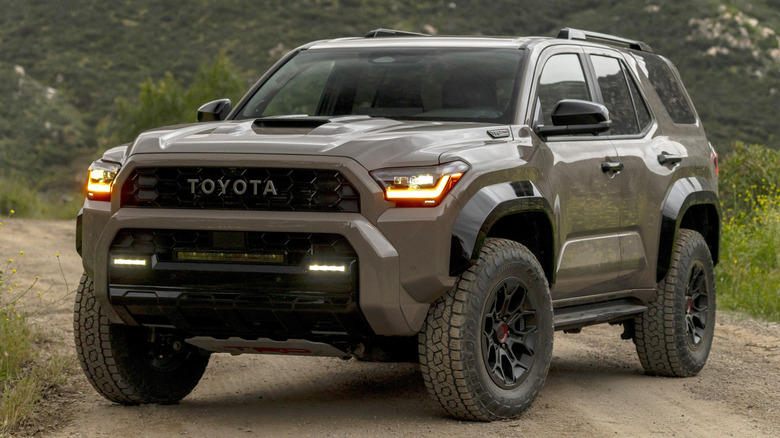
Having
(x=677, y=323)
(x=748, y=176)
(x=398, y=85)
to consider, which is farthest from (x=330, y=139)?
(x=748, y=176)

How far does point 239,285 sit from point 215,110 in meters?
2.07

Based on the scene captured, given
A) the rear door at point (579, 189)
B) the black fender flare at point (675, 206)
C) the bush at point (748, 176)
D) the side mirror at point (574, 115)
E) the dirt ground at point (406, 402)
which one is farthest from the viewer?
the bush at point (748, 176)

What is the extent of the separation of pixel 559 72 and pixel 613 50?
0.94 metres

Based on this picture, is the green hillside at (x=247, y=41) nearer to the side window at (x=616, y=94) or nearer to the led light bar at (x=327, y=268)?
the side window at (x=616, y=94)

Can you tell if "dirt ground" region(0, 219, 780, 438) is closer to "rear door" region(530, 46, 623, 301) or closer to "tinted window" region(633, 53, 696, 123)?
"rear door" region(530, 46, 623, 301)

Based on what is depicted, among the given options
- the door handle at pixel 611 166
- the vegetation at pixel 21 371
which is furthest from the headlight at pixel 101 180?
the door handle at pixel 611 166

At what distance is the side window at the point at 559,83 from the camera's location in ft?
22.6

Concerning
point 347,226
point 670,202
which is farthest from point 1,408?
point 670,202

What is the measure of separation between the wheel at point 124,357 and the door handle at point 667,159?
317 centimetres

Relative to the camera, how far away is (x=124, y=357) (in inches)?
249

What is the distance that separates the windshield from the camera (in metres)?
6.73

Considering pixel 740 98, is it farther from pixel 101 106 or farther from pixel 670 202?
pixel 670 202

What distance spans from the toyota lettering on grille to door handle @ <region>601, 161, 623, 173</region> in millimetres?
2372

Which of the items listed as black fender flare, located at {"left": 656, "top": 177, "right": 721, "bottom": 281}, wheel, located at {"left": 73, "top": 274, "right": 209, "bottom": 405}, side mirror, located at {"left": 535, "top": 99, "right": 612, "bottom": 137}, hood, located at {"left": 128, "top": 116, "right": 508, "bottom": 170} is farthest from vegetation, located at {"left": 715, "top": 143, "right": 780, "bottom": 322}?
wheel, located at {"left": 73, "top": 274, "right": 209, "bottom": 405}
